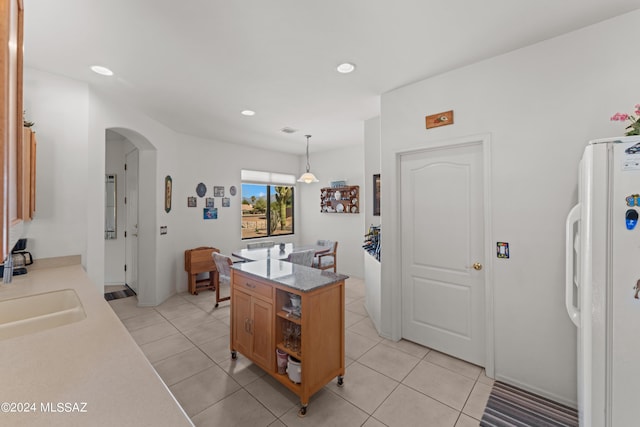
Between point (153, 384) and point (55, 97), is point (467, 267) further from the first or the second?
point (55, 97)

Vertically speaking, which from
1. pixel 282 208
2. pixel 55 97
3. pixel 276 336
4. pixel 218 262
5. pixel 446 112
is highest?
pixel 55 97

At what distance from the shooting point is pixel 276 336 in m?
2.16

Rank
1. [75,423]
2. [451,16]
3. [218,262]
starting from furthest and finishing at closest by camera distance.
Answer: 1. [218,262]
2. [451,16]
3. [75,423]

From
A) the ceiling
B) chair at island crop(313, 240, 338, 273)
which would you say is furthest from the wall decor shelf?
the ceiling

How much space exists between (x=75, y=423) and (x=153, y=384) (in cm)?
19

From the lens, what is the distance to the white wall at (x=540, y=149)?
1.88 meters

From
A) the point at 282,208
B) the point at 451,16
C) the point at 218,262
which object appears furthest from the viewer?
the point at 282,208

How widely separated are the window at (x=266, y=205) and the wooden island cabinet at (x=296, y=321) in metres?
3.44

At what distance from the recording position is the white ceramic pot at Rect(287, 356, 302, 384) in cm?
201

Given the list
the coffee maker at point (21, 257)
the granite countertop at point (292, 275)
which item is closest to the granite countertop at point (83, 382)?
the granite countertop at point (292, 275)

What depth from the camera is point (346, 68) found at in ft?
8.19

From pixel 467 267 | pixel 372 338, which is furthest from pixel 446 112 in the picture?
pixel 372 338

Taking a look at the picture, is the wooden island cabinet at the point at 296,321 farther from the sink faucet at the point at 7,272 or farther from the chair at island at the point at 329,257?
the chair at island at the point at 329,257

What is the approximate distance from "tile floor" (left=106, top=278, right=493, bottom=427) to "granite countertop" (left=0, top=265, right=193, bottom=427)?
118cm
